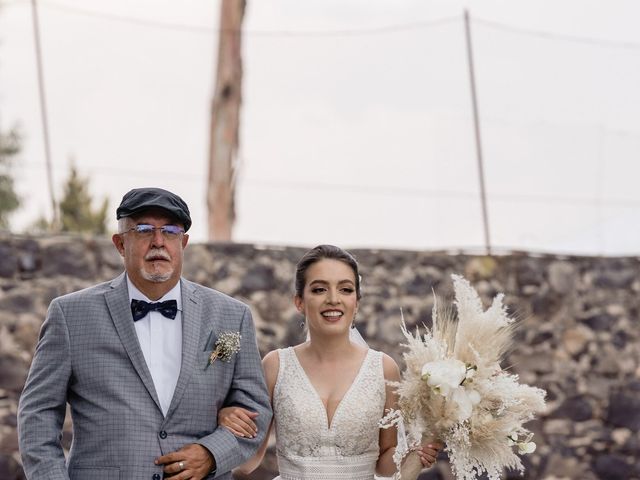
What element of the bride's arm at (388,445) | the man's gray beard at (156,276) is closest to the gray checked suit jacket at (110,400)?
the man's gray beard at (156,276)

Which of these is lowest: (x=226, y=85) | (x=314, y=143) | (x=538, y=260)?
(x=538, y=260)

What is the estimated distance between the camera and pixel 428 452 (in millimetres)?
3787

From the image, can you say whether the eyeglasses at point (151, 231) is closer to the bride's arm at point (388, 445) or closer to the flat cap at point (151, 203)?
the flat cap at point (151, 203)

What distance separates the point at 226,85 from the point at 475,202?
7.23 ft

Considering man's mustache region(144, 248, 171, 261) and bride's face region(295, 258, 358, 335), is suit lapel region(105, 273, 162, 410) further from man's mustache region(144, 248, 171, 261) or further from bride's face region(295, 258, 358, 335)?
bride's face region(295, 258, 358, 335)

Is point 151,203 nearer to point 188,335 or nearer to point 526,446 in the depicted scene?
point 188,335

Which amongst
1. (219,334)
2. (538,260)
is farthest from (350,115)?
(219,334)

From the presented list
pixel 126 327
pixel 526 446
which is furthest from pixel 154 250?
pixel 526 446

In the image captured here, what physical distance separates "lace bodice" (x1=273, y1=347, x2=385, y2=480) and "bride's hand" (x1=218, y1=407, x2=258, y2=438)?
56 centimetres

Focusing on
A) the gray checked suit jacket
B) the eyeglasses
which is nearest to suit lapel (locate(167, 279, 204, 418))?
the gray checked suit jacket

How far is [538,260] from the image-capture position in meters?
8.14

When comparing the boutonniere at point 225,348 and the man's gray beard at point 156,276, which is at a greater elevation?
the man's gray beard at point 156,276

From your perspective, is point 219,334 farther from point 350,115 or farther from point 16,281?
point 350,115

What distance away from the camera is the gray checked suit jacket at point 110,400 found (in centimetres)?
346
